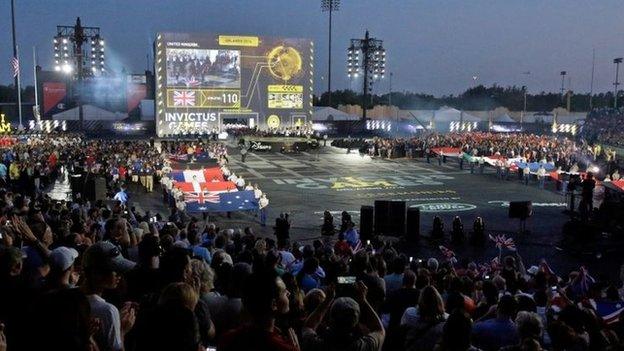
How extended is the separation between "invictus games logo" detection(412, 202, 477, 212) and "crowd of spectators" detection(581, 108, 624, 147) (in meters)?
26.1

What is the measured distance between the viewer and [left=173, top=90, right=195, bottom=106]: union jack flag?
61.6 m

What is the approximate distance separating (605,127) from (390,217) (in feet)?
158

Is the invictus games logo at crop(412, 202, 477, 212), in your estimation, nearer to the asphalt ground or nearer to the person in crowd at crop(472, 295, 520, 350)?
the asphalt ground

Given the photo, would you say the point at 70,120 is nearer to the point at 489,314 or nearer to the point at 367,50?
the point at 367,50

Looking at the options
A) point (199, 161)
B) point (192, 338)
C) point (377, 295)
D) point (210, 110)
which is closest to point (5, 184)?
point (199, 161)

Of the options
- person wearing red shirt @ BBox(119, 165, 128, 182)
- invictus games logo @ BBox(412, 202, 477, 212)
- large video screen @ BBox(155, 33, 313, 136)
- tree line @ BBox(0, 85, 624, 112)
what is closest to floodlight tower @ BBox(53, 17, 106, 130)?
large video screen @ BBox(155, 33, 313, 136)

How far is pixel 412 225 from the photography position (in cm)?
1822

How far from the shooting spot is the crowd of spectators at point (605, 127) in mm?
50375

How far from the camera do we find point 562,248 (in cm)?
1769

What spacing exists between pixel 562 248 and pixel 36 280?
15.9 m

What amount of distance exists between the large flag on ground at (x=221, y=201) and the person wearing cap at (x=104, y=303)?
16.8m

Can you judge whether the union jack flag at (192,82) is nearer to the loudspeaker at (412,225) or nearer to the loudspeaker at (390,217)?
the loudspeaker at (412,225)

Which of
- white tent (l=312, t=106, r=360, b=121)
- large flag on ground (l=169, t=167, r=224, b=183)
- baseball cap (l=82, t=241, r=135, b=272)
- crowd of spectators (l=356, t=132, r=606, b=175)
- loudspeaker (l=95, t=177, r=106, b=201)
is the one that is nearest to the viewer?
baseball cap (l=82, t=241, r=135, b=272)

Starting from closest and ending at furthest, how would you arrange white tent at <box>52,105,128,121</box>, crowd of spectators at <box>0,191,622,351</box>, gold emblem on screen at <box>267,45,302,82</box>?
1. crowd of spectators at <box>0,191,622,351</box>
2. white tent at <box>52,105,128,121</box>
3. gold emblem on screen at <box>267,45,302,82</box>
